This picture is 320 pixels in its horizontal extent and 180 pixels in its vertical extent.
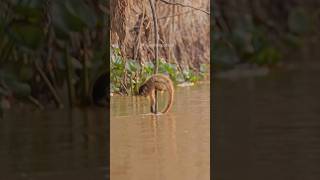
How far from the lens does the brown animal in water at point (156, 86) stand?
6.47 feet

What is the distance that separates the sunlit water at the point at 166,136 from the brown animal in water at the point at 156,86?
0.02m

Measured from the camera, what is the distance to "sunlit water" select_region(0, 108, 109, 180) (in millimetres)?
2393

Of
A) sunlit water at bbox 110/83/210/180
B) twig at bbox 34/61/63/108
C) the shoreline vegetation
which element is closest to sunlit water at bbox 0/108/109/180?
twig at bbox 34/61/63/108

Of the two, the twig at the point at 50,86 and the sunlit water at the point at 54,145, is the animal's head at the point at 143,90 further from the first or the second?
the twig at the point at 50,86

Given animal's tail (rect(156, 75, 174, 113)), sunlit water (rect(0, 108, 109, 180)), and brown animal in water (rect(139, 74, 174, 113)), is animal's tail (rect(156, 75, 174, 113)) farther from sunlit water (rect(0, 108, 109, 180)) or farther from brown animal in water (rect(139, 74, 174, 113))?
sunlit water (rect(0, 108, 109, 180))

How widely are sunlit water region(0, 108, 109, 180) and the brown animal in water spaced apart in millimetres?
379

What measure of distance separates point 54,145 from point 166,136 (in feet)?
2.41
